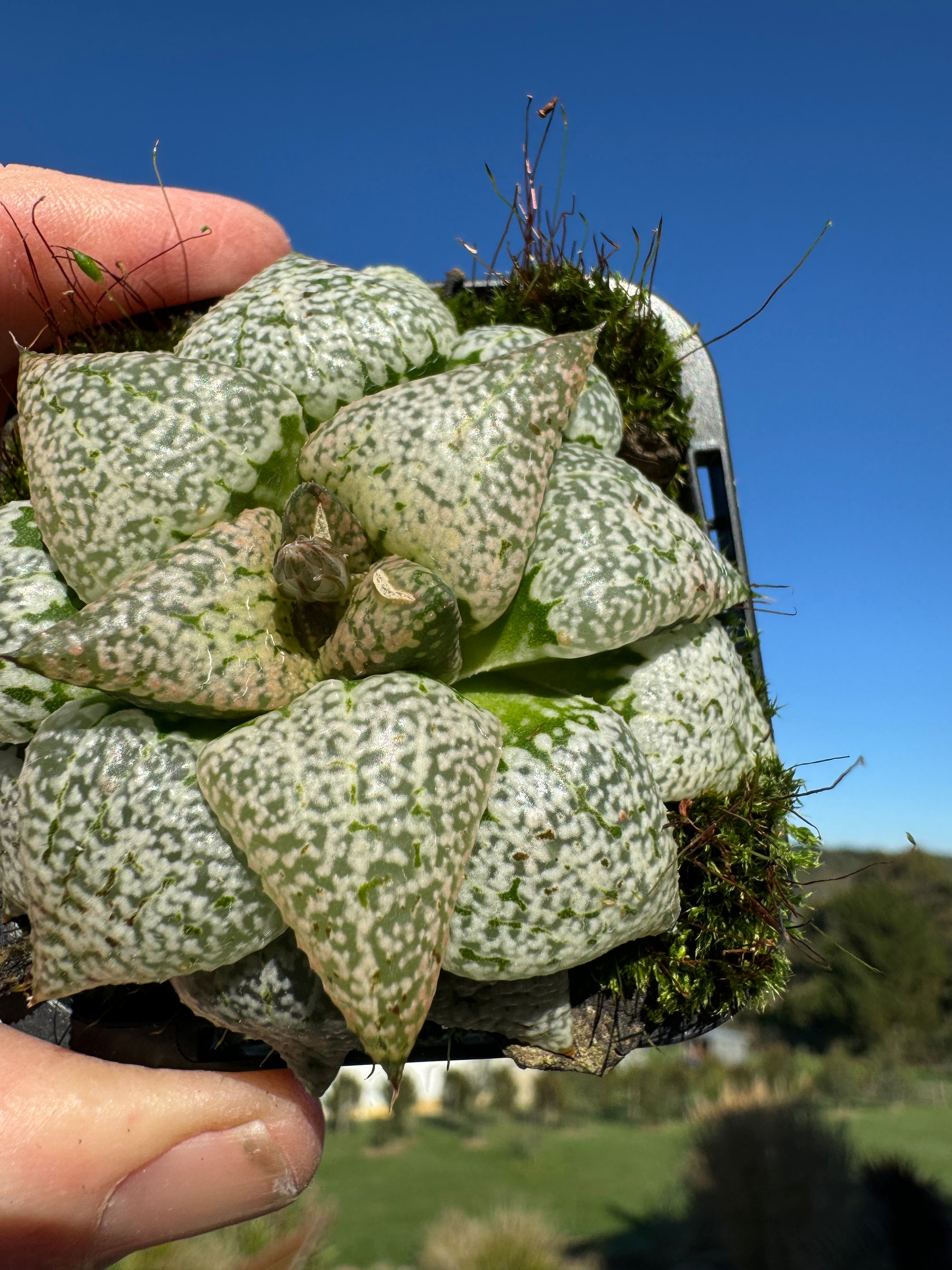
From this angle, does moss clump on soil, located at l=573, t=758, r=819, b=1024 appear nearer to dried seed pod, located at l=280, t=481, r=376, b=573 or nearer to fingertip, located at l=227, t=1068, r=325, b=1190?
fingertip, located at l=227, t=1068, r=325, b=1190

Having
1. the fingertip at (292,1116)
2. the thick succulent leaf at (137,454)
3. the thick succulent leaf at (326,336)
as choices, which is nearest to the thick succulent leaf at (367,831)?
the thick succulent leaf at (137,454)

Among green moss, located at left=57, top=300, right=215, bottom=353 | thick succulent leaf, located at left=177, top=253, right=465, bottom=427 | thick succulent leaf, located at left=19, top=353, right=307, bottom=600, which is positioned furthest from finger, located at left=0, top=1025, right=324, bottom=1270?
green moss, located at left=57, top=300, right=215, bottom=353

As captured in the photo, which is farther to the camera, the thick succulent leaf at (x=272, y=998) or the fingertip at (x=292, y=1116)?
the fingertip at (x=292, y=1116)

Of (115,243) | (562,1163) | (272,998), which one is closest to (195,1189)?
(272,998)

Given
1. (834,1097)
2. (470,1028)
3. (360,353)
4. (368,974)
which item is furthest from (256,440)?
(834,1097)

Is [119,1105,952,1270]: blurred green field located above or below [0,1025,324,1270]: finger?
below

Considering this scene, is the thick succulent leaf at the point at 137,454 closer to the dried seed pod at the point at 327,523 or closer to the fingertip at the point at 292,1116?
the dried seed pod at the point at 327,523
